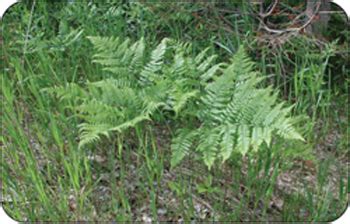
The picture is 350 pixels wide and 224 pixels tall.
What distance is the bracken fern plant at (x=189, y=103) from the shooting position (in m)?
1.70

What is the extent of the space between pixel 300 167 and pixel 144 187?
68 centimetres

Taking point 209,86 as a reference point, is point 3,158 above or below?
below

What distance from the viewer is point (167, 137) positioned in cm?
221

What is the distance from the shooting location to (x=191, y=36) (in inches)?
103

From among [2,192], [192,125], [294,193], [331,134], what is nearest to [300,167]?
[294,193]

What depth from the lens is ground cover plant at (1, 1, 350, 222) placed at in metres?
1.79

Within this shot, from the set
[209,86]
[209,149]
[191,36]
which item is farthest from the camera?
[191,36]

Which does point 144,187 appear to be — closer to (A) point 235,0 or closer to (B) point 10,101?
(B) point 10,101

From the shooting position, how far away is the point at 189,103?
6.21 ft

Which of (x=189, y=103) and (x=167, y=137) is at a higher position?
(x=189, y=103)

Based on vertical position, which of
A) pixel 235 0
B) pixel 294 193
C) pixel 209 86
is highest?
pixel 235 0

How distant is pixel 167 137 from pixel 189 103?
1.18 ft

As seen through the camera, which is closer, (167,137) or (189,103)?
(189,103)

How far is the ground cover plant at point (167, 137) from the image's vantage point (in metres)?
1.79
